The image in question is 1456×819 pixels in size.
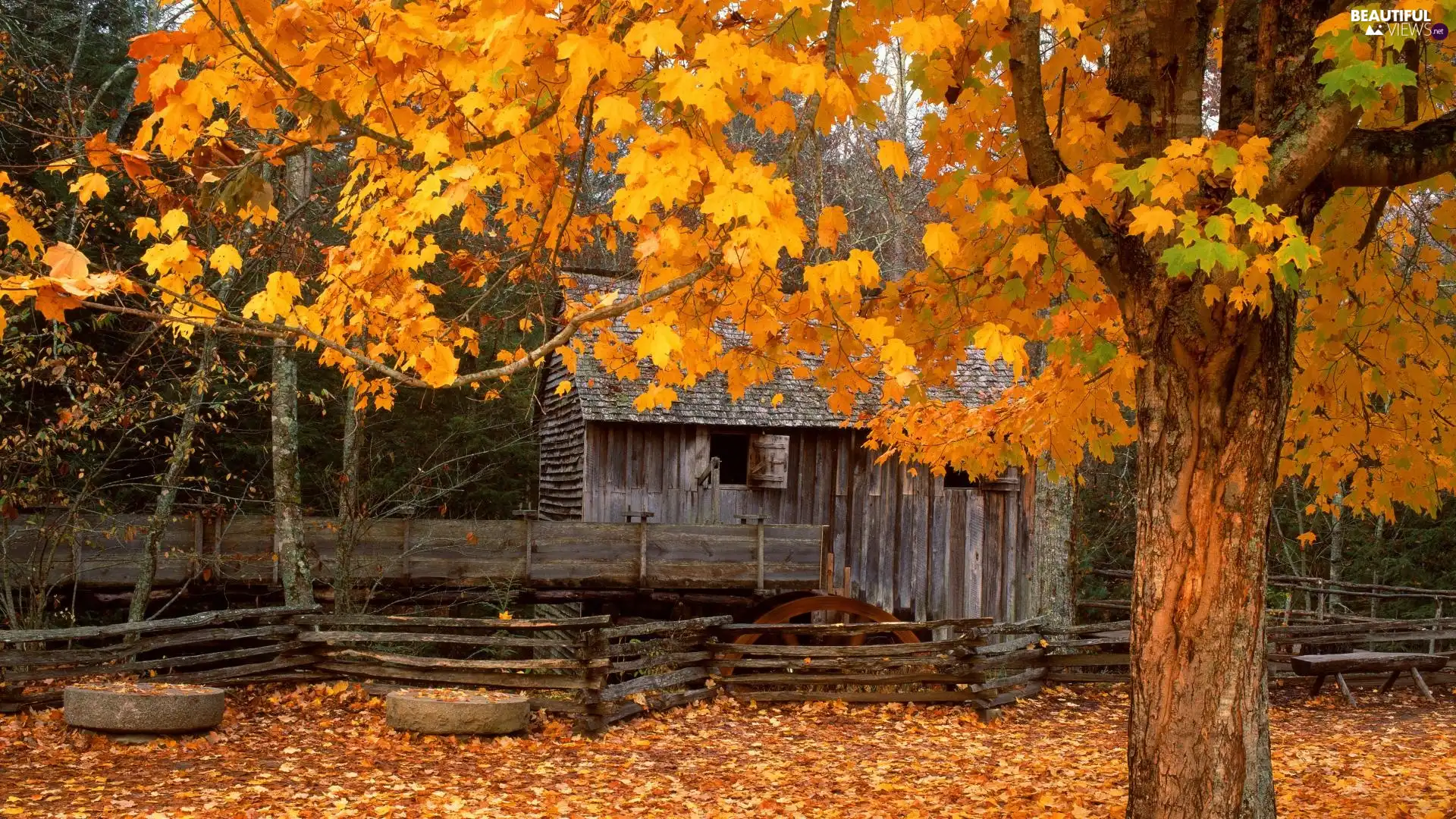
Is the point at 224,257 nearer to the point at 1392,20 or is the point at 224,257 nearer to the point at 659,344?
the point at 659,344

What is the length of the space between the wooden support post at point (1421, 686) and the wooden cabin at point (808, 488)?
4832 millimetres

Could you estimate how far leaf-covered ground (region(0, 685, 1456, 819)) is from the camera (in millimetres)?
7719

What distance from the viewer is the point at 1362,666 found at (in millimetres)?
13977

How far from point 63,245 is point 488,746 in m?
6.94

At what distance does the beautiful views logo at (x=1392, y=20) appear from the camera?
4.27 m

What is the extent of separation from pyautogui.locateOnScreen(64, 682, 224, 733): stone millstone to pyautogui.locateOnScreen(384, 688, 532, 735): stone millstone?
146 centimetres

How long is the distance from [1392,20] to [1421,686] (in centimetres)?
1296

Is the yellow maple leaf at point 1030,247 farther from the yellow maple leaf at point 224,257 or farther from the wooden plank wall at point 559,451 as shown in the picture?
the wooden plank wall at point 559,451

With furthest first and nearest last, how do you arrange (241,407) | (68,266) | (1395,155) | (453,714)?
(241,407), (453,714), (1395,155), (68,266)

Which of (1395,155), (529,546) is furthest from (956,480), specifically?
(1395,155)

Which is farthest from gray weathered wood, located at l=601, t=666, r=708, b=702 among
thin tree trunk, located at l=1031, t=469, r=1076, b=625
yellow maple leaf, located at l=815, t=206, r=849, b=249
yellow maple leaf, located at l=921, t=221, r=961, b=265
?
yellow maple leaf, located at l=921, t=221, r=961, b=265

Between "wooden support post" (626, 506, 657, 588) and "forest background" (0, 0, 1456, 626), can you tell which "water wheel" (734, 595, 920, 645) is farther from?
"forest background" (0, 0, 1456, 626)

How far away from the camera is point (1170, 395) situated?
18.0ft

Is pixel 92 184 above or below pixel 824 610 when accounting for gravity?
above
